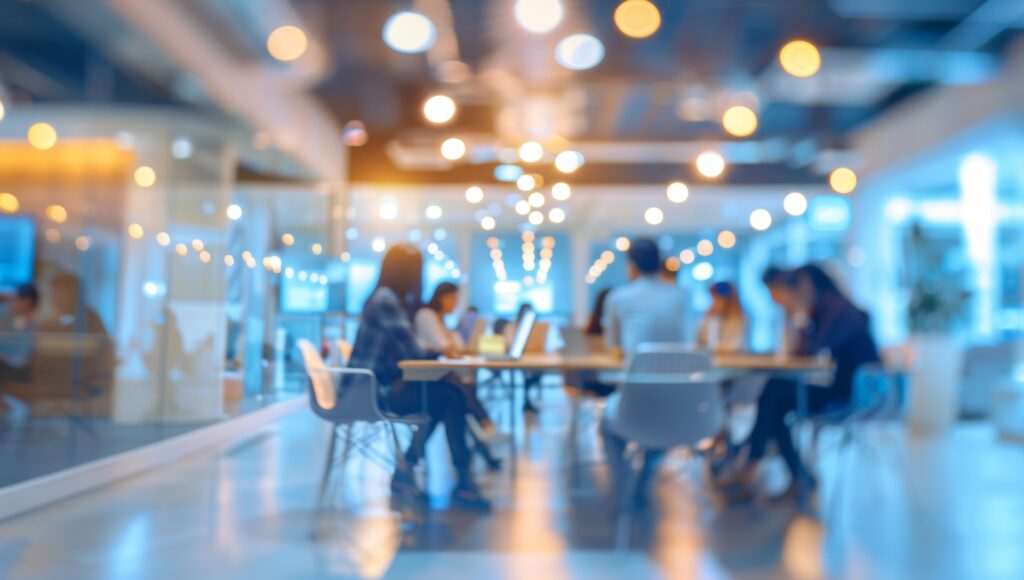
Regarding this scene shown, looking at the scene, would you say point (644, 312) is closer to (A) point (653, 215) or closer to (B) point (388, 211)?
(A) point (653, 215)

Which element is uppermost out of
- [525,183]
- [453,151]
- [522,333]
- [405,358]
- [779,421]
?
[453,151]

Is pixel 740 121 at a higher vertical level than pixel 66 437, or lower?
higher

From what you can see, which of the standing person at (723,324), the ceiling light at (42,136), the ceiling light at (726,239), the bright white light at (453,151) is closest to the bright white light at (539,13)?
the bright white light at (453,151)

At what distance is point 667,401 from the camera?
12.0ft

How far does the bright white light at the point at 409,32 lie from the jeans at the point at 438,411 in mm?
2867

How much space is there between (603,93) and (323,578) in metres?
5.34

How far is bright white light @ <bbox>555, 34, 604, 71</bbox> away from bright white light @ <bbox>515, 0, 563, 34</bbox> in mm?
523

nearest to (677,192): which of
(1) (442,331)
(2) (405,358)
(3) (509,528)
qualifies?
(1) (442,331)

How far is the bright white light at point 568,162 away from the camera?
5.38 meters

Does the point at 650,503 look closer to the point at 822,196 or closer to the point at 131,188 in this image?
the point at 822,196

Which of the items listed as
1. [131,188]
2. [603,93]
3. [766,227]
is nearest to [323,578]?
[766,227]

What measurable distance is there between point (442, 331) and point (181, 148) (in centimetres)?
346

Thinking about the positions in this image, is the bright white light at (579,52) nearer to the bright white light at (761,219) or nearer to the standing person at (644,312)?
the bright white light at (761,219)

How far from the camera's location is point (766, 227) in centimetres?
514
